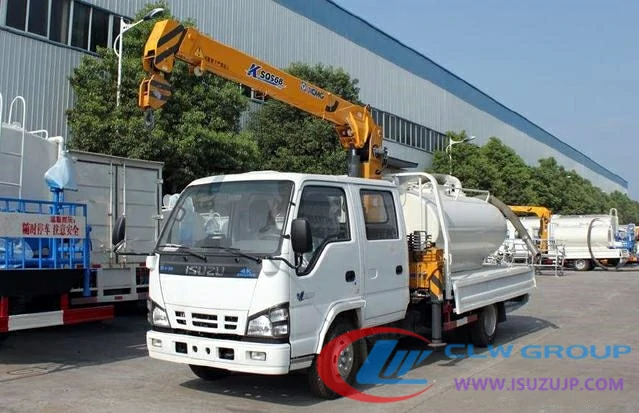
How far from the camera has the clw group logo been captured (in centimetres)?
647

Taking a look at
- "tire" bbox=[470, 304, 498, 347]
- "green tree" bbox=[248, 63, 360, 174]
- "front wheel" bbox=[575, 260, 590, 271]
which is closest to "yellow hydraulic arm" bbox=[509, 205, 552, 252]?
"front wheel" bbox=[575, 260, 590, 271]

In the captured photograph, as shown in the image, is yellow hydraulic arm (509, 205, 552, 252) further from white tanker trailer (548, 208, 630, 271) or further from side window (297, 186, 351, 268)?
side window (297, 186, 351, 268)

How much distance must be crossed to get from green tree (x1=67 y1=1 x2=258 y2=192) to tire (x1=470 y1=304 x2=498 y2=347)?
9371 mm

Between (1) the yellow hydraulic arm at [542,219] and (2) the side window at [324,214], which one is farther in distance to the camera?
(1) the yellow hydraulic arm at [542,219]

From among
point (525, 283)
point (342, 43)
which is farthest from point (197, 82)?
point (342, 43)

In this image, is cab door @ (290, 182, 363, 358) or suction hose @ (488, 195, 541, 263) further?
suction hose @ (488, 195, 541, 263)

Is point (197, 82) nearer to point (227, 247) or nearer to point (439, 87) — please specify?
point (227, 247)

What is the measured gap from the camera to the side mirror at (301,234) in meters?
5.89

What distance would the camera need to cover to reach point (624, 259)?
112ft

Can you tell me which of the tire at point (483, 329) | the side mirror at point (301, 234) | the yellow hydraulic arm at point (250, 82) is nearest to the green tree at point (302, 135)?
the yellow hydraulic arm at point (250, 82)

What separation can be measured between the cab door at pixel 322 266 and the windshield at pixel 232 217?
27cm

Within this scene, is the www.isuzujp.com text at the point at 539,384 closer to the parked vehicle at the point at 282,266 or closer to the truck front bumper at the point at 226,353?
the parked vehicle at the point at 282,266

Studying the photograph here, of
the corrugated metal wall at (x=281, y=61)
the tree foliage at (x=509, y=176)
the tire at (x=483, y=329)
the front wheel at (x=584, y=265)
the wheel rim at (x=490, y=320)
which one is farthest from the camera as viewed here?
the tree foliage at (x=509, y=176)

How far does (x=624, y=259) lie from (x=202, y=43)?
3166 centimetres
